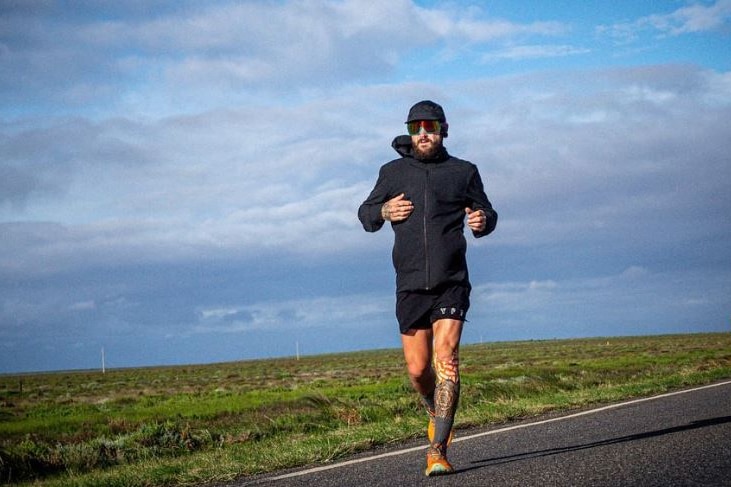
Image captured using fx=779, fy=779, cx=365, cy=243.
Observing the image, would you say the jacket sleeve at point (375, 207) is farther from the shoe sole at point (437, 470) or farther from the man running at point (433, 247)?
the shoe sole at point (437, 470)

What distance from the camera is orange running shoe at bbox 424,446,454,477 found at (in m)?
5.05

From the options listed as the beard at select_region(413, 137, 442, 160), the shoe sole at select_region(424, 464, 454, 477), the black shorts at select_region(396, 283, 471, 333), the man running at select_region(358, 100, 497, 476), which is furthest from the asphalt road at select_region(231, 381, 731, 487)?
the beard at select_region(413, 137, 442, 160)

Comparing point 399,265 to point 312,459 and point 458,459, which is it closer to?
point 458,459

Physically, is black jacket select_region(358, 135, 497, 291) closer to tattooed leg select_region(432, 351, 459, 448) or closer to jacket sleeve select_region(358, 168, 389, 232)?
jacket sleeve select_region(358, 168, 389, 232)

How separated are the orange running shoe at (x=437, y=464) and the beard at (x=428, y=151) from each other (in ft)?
6.46

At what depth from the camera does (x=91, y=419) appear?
22.2 m

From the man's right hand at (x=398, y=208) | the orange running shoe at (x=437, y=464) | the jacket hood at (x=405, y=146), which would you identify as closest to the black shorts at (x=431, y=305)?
the man's right hand at (x=398, y=208)

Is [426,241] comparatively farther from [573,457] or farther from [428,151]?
[573,457]

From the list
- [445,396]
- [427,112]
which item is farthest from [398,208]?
[445,396]

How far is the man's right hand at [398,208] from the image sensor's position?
5348 mm

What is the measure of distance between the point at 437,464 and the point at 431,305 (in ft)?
3.41

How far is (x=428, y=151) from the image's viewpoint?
540 centimetres

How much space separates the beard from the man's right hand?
30cm

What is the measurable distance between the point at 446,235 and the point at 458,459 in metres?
1.92
